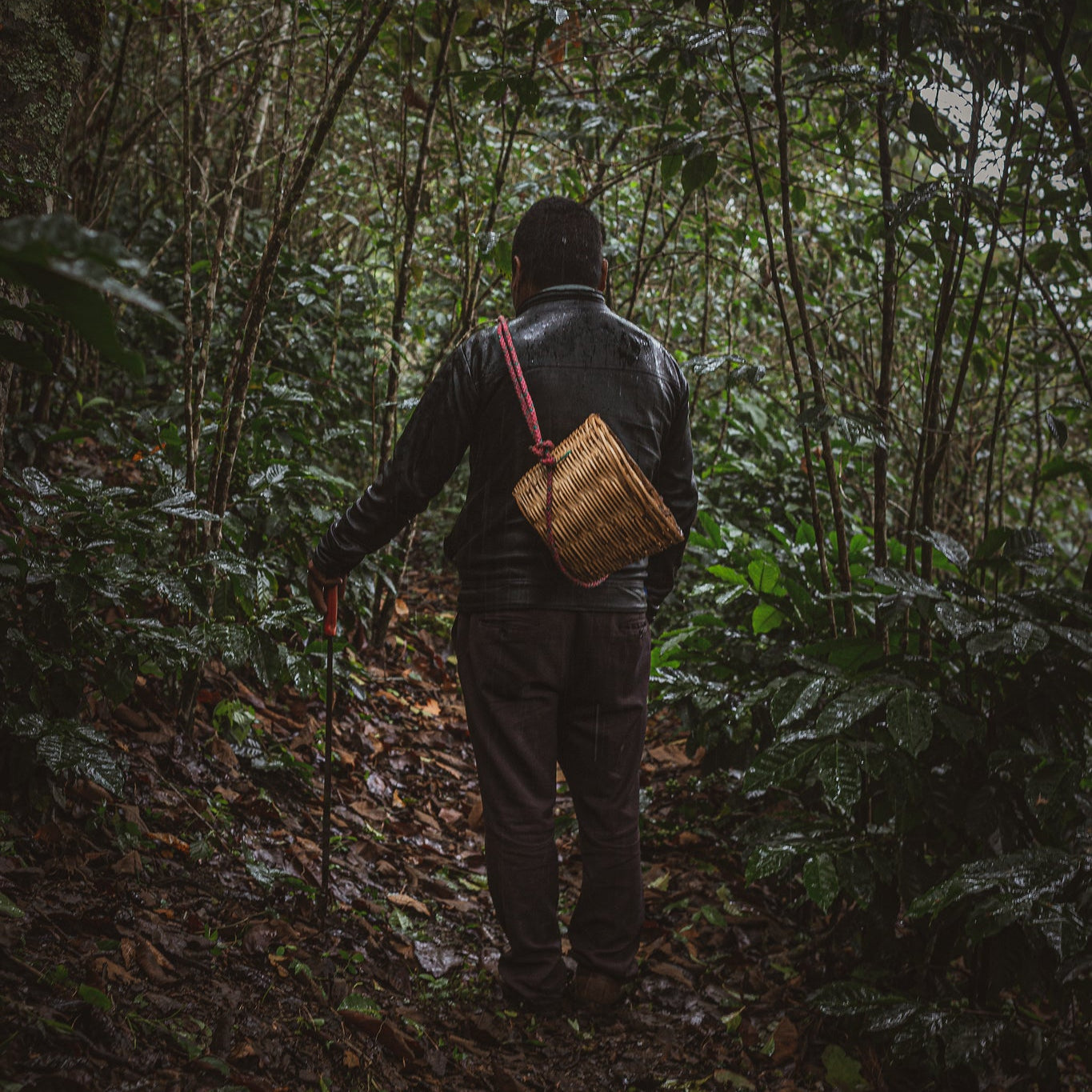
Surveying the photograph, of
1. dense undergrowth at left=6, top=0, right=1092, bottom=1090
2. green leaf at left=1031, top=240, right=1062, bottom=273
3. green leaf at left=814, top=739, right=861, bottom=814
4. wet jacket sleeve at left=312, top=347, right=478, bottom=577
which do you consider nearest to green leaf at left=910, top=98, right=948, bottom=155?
dense undergrowth at left=6, top=0, right=1092, bottom=1090

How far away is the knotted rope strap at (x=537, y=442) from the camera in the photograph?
2312 mm

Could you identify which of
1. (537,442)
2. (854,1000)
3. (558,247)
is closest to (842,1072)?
(854,1000)

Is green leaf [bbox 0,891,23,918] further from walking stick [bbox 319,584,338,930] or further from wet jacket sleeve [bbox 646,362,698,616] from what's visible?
wet jacket sleeve [bbox 646,362,698,616]

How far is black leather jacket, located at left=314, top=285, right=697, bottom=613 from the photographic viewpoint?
2.42 metres

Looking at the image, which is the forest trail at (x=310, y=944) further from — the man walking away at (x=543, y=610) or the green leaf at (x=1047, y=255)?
the green leaf at (x=1047, y=255)

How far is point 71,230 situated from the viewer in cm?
70

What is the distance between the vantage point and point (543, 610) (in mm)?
2406

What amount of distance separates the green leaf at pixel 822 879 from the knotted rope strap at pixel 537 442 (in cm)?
85

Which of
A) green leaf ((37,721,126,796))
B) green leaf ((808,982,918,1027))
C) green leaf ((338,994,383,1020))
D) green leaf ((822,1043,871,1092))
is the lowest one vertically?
green leaf ((822,1043,871,1092))

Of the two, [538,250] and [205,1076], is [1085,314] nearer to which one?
[538,250]

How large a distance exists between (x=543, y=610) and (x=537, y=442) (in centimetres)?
43

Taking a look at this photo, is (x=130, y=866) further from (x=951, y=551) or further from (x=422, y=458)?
(x=951, y=551)

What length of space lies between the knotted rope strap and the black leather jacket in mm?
23

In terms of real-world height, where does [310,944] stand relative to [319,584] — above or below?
below
